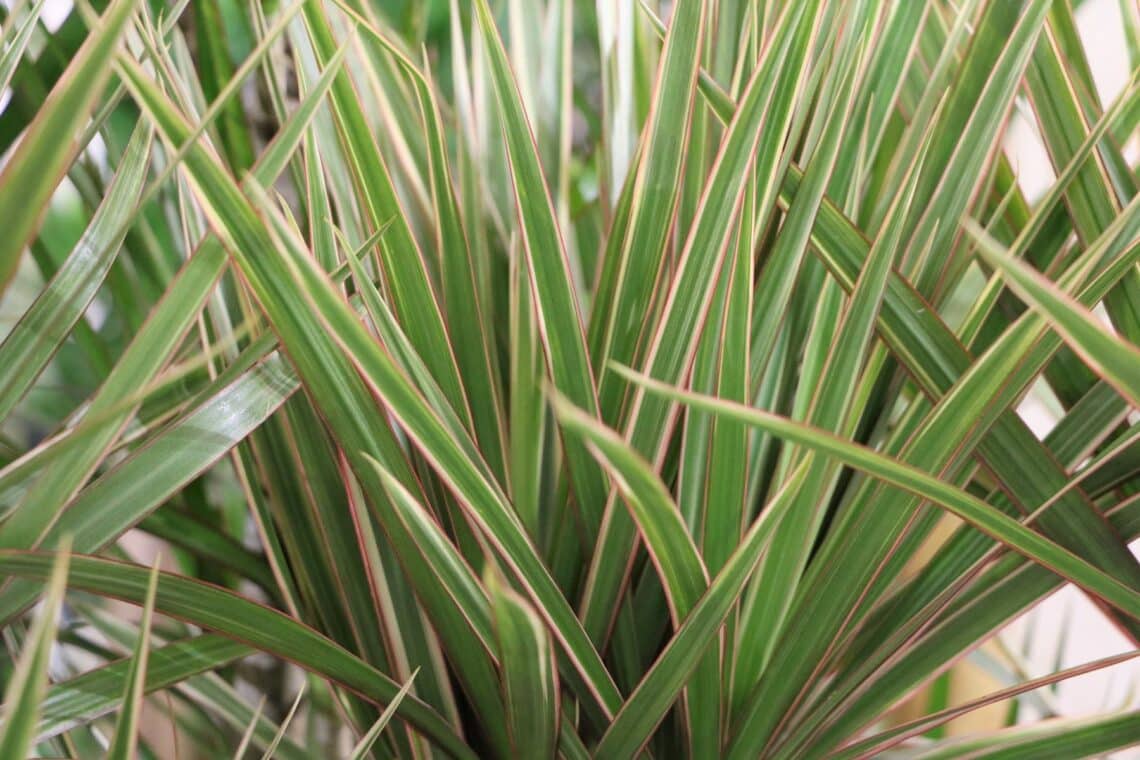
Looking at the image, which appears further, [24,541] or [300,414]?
[300,414]

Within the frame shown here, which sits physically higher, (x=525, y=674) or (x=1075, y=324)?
(x=1075, y=324)

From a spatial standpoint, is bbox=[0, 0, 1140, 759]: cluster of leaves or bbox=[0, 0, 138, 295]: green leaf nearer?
bbox=[0, 0, 138, 295]: green leaf

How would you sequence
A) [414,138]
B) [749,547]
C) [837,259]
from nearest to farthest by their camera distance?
[749,547], [837,259], [414,138]

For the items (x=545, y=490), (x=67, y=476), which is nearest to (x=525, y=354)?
(x=545, y=490)

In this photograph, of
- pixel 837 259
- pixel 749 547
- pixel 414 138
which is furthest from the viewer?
pixel 414 138

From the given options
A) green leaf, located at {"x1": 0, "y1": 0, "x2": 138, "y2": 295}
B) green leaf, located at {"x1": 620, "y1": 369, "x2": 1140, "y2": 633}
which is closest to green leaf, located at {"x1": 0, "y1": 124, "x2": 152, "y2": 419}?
green leaf, located at {"x1": 0, "y1": 0, "x2": 138, "y2": 295}

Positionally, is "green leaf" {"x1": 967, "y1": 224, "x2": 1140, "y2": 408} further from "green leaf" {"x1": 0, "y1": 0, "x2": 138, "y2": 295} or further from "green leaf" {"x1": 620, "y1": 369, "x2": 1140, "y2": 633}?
"green leaf" {"x1": 0, "y1": 0, "x2": 138, "y2": 295}

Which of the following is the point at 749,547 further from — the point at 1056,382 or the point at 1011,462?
the point at 1056,382

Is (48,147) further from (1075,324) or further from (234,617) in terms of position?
(1075,324)

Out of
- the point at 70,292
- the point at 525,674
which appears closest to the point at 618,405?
the point at 525,674
